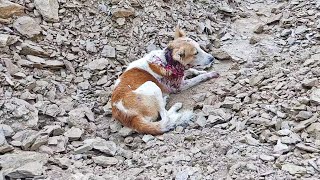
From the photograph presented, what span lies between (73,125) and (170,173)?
1.61 meters

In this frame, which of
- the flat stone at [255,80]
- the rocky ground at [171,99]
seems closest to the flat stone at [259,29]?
the rocky ground at [171,99]

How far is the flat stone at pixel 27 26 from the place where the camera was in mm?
6262

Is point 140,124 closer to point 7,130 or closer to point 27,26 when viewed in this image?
point 7,130

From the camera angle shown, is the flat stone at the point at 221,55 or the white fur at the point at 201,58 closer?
the white fur at the point at 201,58

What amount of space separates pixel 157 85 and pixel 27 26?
211cm

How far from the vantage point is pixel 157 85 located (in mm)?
6016

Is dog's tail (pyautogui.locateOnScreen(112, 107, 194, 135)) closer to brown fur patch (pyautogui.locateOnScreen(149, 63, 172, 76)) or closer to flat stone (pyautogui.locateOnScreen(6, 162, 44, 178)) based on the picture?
brown fur patch (pyautogui.locateOnScreen(149, 63, 172, 76))

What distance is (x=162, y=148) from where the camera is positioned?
4805mm

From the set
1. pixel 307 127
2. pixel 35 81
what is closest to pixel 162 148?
pixel 307 127

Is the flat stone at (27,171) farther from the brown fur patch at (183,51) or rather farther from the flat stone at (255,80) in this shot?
the flat stone at (255,80)

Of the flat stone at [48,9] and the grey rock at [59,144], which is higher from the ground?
the flat stone at [48,9]

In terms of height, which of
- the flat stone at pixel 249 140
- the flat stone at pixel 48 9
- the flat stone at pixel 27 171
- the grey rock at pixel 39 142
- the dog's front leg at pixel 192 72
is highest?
the flat stone at pixel 48 9

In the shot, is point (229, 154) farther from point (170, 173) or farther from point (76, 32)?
point (76, 32)

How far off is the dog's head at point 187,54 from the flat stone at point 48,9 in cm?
190
